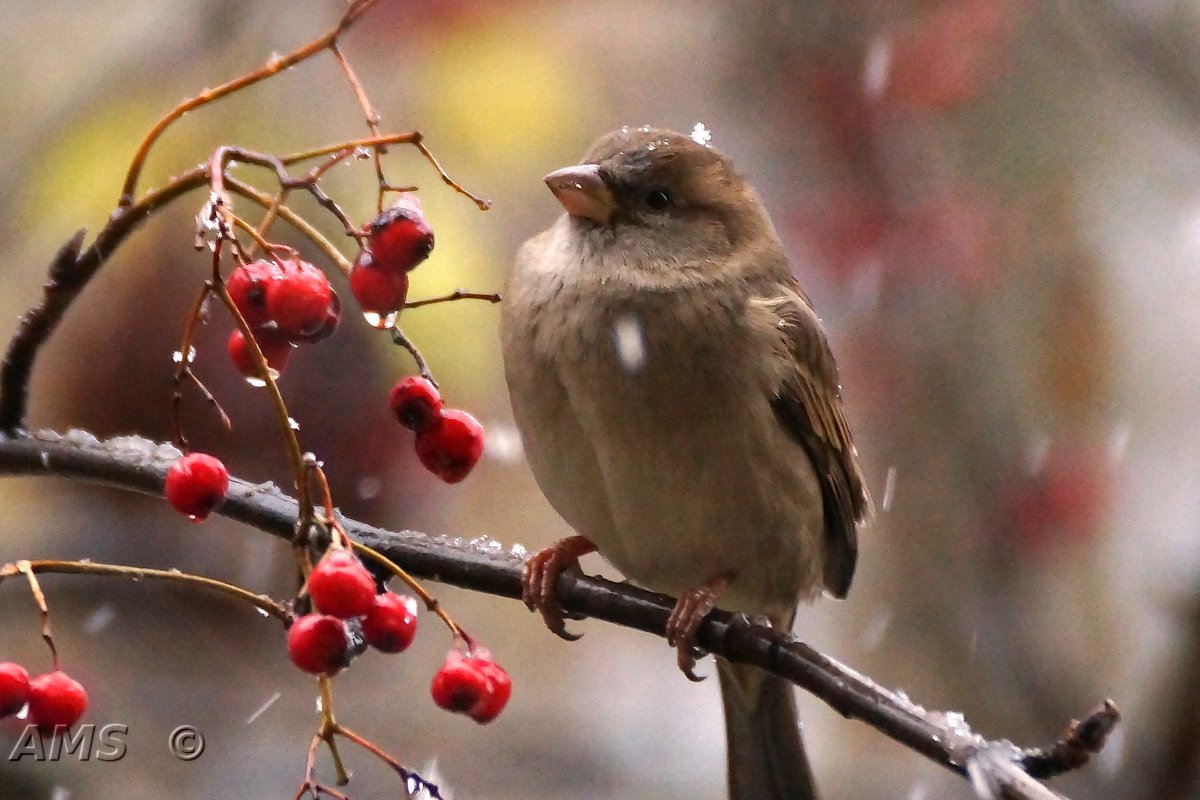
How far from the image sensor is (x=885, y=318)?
11.2ft

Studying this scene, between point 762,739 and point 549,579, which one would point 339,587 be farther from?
point 762,739

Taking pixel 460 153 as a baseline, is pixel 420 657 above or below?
below

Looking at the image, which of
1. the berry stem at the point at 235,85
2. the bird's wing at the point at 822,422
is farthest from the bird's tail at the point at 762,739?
the berry stem at the point at 235,85

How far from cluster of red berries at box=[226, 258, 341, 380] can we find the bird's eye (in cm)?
83

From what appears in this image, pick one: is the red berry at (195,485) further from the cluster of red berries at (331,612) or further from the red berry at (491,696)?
the red berry at (491,696)

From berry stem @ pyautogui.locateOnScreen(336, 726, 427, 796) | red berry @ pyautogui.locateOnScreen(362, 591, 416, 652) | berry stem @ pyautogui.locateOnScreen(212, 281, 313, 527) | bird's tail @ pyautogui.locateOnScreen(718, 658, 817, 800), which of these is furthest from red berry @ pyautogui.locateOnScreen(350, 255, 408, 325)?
bird's tail @ pyautogui.locateOnScreen(718, 658, 817, 800)

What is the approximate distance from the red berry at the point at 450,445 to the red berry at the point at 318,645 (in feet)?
0.99

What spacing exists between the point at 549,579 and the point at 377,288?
0.70 metres

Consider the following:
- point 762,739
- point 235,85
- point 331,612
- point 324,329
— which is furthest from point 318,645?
point 762,739

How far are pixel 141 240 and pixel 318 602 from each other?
73.4 inches

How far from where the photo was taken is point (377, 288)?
122 centimetres

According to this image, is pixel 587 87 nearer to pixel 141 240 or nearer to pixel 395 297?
pixel 141 240

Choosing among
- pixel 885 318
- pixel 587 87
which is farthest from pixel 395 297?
pixel 885 318

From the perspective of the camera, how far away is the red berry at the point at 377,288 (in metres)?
1.22
